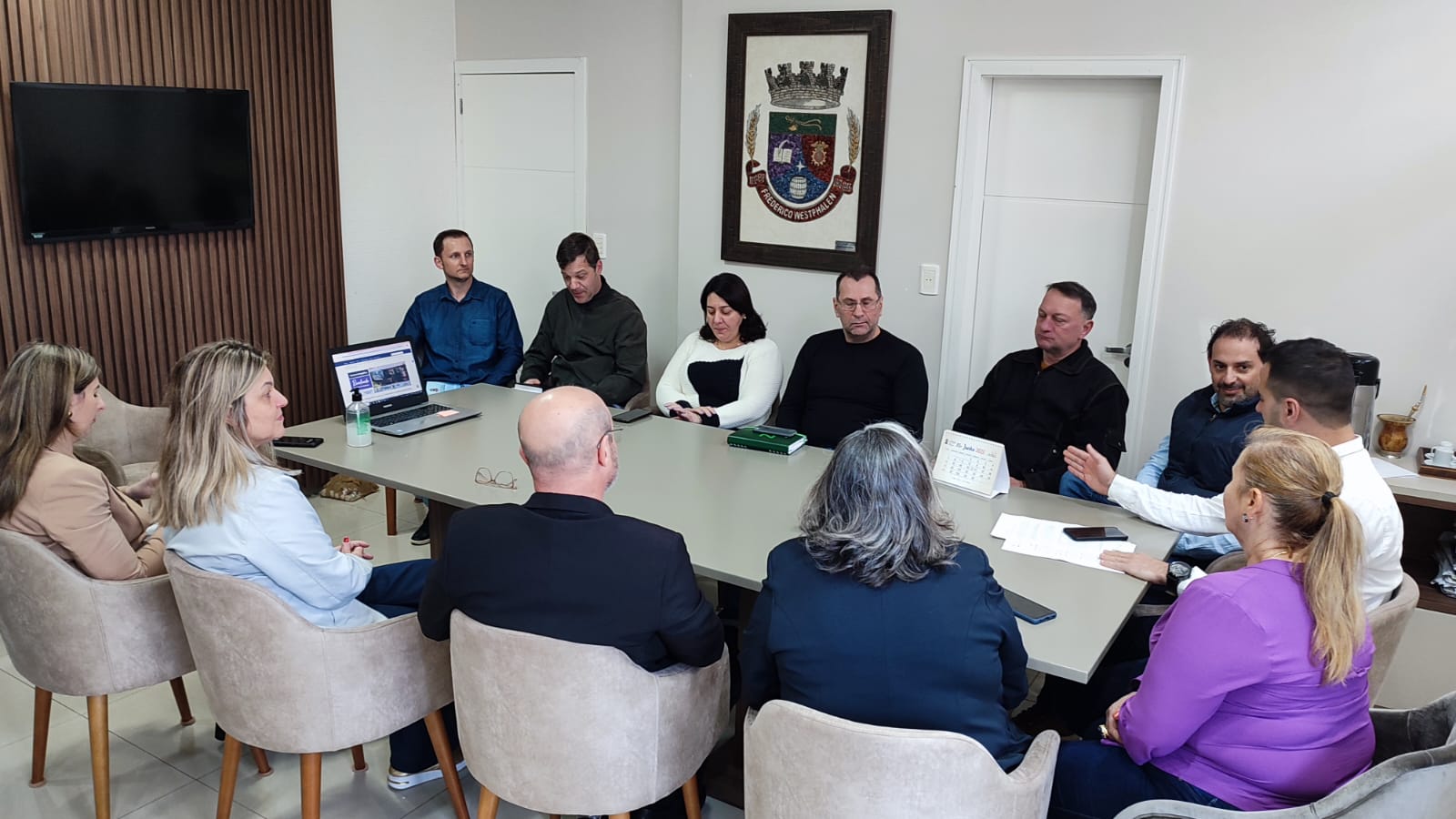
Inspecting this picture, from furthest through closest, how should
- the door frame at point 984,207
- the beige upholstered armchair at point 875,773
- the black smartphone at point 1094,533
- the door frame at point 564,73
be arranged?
1. the door frame at point 564,73
2. the door frame at point 984,207
3. the black smartphone at point 1094,533
4. the beige upholstered armchair at point 875,773

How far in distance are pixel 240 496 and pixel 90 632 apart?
1.89 feet

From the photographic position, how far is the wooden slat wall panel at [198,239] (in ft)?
14.1

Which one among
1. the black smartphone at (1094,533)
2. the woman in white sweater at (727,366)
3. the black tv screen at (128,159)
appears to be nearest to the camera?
the black smartphone at (1094,533)

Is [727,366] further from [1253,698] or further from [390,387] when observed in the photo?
[1253,698]

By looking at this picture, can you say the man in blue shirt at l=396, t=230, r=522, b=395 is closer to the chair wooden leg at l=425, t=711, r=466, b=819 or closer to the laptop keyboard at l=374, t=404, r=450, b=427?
the laptop keyboard at l=374, t=404, r=450, b=427

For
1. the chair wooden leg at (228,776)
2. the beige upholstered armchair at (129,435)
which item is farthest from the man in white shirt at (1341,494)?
the beige upholstered armchair at (129,435)

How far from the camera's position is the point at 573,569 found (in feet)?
6.73

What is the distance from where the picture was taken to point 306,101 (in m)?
5.23

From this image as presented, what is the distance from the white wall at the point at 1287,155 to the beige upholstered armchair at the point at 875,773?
275cm

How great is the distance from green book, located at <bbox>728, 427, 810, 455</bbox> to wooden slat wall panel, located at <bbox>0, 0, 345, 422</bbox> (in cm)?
271

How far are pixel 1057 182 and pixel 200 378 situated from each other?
333 cm

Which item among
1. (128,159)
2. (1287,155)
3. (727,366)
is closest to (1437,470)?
(1287,155)

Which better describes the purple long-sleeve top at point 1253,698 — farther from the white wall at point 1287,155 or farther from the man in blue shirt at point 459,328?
the man in blue shirt at point 459,328

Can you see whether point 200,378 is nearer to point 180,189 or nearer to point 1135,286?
point 180,189
